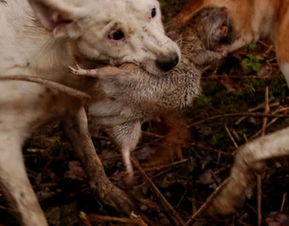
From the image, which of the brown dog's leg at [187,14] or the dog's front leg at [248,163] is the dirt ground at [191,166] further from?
the brown dog's leg at [187,14]

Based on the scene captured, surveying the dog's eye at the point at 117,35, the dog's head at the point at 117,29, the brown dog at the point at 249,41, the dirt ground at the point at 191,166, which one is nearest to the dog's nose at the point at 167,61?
the dog's head at the point at 117,29

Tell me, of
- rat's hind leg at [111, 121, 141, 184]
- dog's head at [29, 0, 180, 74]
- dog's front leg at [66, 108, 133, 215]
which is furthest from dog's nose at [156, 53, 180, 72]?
dog's front leg at [66, 108, 133, 215]

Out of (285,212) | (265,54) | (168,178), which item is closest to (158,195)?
(168,178)

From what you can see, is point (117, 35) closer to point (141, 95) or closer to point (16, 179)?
point (141, 95)

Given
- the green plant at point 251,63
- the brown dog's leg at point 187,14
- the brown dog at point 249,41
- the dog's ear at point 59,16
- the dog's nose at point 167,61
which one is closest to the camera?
the dog's nose at point 167,61

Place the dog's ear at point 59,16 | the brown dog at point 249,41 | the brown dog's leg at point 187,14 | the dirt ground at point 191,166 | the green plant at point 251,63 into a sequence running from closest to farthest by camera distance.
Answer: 1. the dog's ear at point 59,16
2. the brown dog at point 249,41
3. the brown dog's leg at point 187,14
4. the dirt ground at point 191,166
5. the green plant at point 251,63

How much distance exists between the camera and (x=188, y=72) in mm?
3332

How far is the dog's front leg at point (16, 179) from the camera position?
3371 millimetres

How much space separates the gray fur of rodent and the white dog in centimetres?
9

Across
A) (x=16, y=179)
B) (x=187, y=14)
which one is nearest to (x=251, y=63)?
(x=187, y=14)

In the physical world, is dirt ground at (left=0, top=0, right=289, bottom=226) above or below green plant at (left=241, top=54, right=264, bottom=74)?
below

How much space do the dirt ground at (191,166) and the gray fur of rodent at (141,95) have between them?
21.7 inches

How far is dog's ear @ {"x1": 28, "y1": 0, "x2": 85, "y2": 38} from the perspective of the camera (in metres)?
3.26

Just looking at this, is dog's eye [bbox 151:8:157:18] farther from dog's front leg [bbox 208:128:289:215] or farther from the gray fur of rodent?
dog's front leg [bbox 208:128:289:215]
